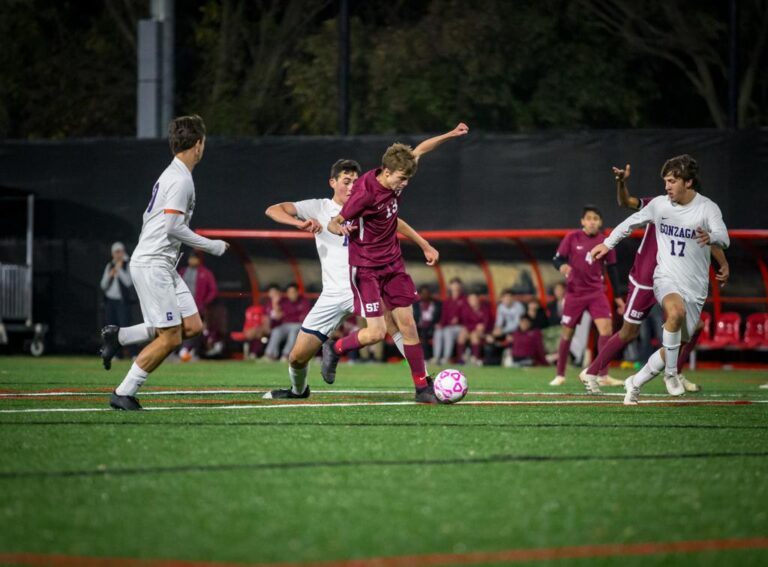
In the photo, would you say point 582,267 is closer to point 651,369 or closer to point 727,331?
point 651,369

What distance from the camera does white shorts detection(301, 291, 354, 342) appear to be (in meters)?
11.2

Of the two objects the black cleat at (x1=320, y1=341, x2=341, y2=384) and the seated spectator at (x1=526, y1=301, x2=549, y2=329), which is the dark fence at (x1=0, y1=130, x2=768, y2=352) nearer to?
the seated spectator at (x1=526, y1=301, x2=549, y2=329)

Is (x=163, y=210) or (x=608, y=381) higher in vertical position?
(x=163, y=210)

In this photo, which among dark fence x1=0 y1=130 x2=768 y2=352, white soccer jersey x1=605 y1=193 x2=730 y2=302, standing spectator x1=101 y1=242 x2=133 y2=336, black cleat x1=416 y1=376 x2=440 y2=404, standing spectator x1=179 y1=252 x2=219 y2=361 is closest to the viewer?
black cleat x1=416 y1=376 x2=440 y2=404

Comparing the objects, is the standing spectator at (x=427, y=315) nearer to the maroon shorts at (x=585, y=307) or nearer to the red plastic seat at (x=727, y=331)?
the red plastic seat at (x=727, y=331)

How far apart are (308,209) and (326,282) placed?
64cm

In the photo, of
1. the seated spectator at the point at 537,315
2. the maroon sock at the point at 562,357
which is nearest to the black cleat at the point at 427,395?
the maroon sock at the point at 562,357

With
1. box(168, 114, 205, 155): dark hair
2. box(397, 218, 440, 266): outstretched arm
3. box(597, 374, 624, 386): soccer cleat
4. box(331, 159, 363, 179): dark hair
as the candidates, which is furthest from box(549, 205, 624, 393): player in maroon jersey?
box(168, 114, 205, 155): dark hair

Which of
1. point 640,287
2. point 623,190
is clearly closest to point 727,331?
point 640,287

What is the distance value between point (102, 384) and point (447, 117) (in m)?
19.2

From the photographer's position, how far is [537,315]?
22438mm

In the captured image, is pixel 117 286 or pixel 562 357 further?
pixel 117 286

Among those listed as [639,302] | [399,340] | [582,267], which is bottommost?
[399,340]

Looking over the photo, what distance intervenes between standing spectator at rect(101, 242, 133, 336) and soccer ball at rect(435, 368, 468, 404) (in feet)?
41.5
